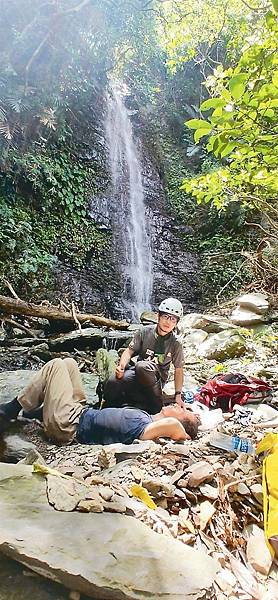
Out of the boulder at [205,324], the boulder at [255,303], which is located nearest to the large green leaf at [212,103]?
the boulder at [205,324]

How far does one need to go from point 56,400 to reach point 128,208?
9.68 meters

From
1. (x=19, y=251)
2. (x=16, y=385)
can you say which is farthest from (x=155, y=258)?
(x=16, y=385)

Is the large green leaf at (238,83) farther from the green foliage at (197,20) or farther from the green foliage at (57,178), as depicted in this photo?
the green foliage at (197,20)

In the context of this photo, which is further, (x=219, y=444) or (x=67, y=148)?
(x=67, y=148)

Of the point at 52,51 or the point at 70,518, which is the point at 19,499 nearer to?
the point at 70,518

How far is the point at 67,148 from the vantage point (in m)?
11.0

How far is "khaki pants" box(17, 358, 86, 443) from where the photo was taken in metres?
3.07

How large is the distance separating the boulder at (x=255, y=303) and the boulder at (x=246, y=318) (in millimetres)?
88

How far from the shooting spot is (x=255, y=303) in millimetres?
7691

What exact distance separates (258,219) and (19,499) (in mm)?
10977

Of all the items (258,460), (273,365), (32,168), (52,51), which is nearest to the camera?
(258,460)

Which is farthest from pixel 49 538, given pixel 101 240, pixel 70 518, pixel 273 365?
pixel 101 240

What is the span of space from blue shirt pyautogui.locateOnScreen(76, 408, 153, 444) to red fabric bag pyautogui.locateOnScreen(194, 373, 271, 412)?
133 centimetres

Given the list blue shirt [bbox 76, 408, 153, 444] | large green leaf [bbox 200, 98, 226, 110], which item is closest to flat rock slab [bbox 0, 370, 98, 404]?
blue shirt [bbox 76, 408, 153, 444]
